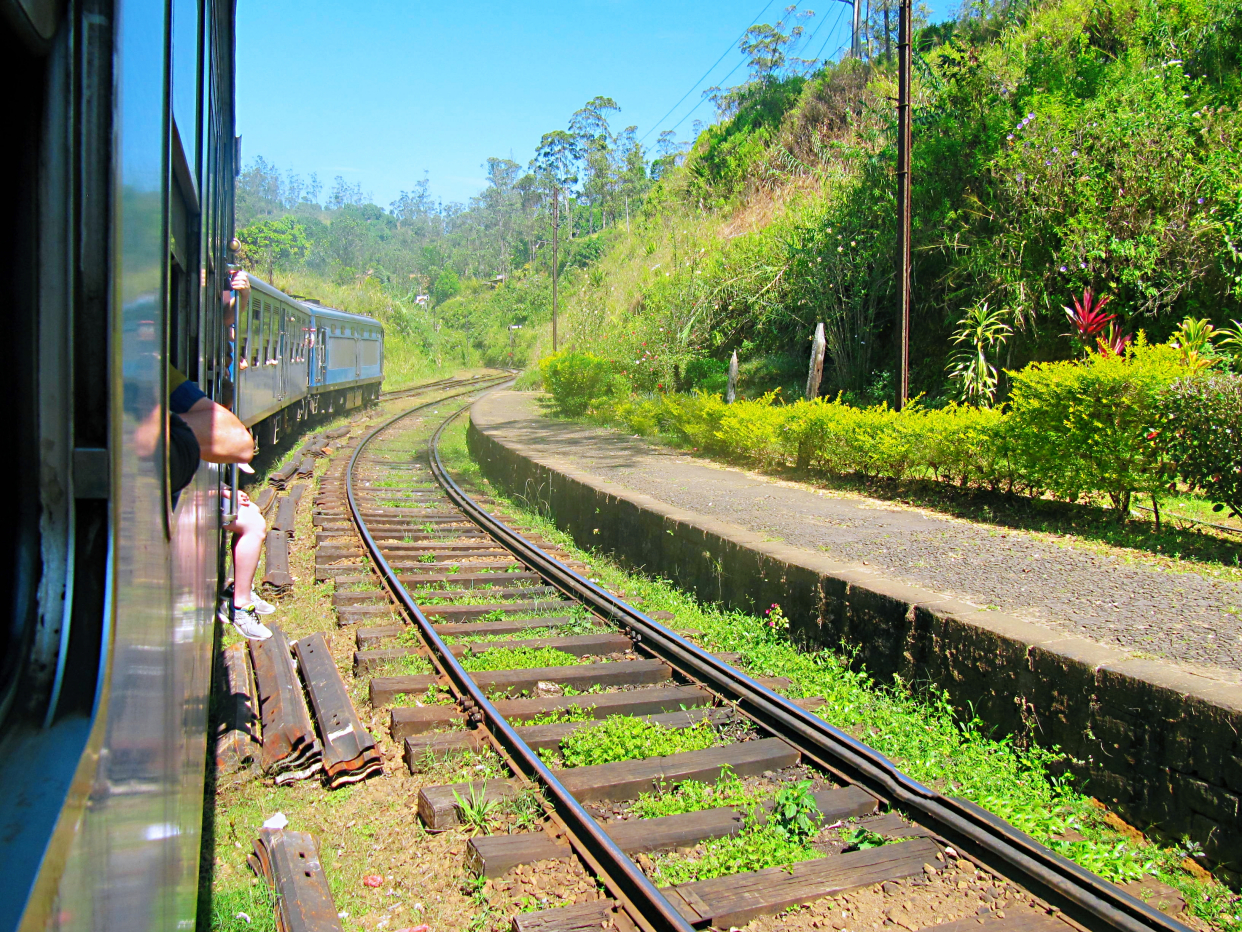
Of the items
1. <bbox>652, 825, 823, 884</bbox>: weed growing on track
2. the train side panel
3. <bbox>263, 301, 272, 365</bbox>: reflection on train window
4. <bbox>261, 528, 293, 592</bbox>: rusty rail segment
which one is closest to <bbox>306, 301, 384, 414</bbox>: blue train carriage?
<bbox>263, 301, 272, 365</bbox>: reflection on train window

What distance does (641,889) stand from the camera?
3.04 metres

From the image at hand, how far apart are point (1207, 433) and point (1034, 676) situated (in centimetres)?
338

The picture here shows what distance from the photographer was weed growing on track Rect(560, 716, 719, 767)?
416 centimetres

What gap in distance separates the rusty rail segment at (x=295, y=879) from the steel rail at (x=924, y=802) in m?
2.21

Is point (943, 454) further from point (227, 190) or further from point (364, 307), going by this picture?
point (364, 307)

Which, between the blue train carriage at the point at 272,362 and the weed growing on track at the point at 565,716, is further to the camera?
the blue train carriage at the point at 272,362

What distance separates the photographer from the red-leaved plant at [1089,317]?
34.3 ft

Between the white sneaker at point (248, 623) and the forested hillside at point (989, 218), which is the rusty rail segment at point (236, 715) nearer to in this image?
the white sneaker at point (248, 623)

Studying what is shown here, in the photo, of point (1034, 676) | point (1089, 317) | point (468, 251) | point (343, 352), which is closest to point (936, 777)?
point (1034, 676)

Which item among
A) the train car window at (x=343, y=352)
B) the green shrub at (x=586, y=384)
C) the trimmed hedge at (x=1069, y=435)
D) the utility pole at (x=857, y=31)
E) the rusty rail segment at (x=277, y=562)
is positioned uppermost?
the utility pole at (x=857, y=31)

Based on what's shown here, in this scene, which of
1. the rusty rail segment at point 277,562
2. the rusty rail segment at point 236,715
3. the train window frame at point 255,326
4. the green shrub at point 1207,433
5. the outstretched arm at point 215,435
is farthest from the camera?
the train window frame at point 255,326

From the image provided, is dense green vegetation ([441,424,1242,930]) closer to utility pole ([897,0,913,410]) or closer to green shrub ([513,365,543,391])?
utility pole ([897,0,913,410])

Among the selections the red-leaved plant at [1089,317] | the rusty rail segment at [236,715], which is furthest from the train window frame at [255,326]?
the red-leaved plant at [1089,317]

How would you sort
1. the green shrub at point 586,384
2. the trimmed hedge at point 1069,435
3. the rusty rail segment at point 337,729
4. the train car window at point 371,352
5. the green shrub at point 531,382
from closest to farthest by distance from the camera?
the rusty rail segment at point 337,729, the trimmed hedge at point 1069,435, the green shrub at point 586,384, the train car window at point 371,352, the green shrub at point 531,382
